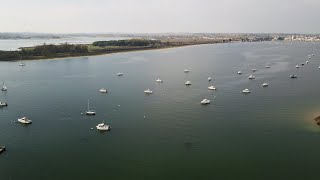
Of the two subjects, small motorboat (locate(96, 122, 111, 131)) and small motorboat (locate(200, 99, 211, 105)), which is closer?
small motorboat (locate(96, 122, 111, 131))

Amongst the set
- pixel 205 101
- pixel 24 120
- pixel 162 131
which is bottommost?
pixel 162 131

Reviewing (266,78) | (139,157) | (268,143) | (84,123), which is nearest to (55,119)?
(84,123)

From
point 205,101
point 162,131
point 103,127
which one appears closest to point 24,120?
point 103,127

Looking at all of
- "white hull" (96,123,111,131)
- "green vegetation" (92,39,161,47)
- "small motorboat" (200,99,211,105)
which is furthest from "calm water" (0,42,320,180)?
"green vegetation" (92,39,161,47)

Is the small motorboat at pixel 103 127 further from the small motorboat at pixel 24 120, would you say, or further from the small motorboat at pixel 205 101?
the small motorboat at pixel 205 101

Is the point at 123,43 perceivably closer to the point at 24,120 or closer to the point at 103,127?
the point at 24,120

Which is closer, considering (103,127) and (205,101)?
(103,127)

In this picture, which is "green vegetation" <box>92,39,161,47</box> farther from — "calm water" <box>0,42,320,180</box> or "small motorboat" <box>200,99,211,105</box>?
"small motorboat" <box>200,99,211,105</box>

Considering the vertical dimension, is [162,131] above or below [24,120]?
below

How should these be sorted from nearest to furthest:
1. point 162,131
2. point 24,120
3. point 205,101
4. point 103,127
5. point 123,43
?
point 162,131, point 103,127, point 24,120, point 205,101, point 123,43
